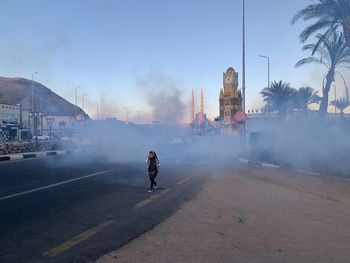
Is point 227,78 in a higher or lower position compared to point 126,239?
higher

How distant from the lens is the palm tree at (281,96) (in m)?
43.1

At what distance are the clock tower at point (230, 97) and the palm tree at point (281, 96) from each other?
3.32 m

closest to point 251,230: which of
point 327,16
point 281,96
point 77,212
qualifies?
point 77,212

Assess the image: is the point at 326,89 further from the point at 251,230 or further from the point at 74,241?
the point at 74,241

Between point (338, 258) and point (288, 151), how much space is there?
57.4ft

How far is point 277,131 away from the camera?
1043 inches

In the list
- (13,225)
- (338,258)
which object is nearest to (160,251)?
(338,258)

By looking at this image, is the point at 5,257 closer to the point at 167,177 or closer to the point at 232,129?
the point at 167,177

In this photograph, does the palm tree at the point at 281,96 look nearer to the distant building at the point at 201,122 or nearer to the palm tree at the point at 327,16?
the distant building at the point at 201,122

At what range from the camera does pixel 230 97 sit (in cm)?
4512

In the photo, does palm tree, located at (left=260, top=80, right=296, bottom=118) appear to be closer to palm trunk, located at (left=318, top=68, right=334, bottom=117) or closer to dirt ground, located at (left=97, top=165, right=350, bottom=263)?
palm trunk, located at (left=318, top=68, right=334, bottom=117)

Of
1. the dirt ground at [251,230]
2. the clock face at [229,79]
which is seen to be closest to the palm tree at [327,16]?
the dirt ground at [251,230]

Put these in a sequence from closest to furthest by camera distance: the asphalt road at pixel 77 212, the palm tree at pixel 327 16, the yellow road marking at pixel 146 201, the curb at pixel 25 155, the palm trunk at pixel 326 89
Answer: the asphalt road at pixel 77 212, the yellow road marking at pixel 146 201, the palm tree at pixel 327 16, the curb at pixel 25 155, the palm trunk at pixel 326 89

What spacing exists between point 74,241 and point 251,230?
2.99m
